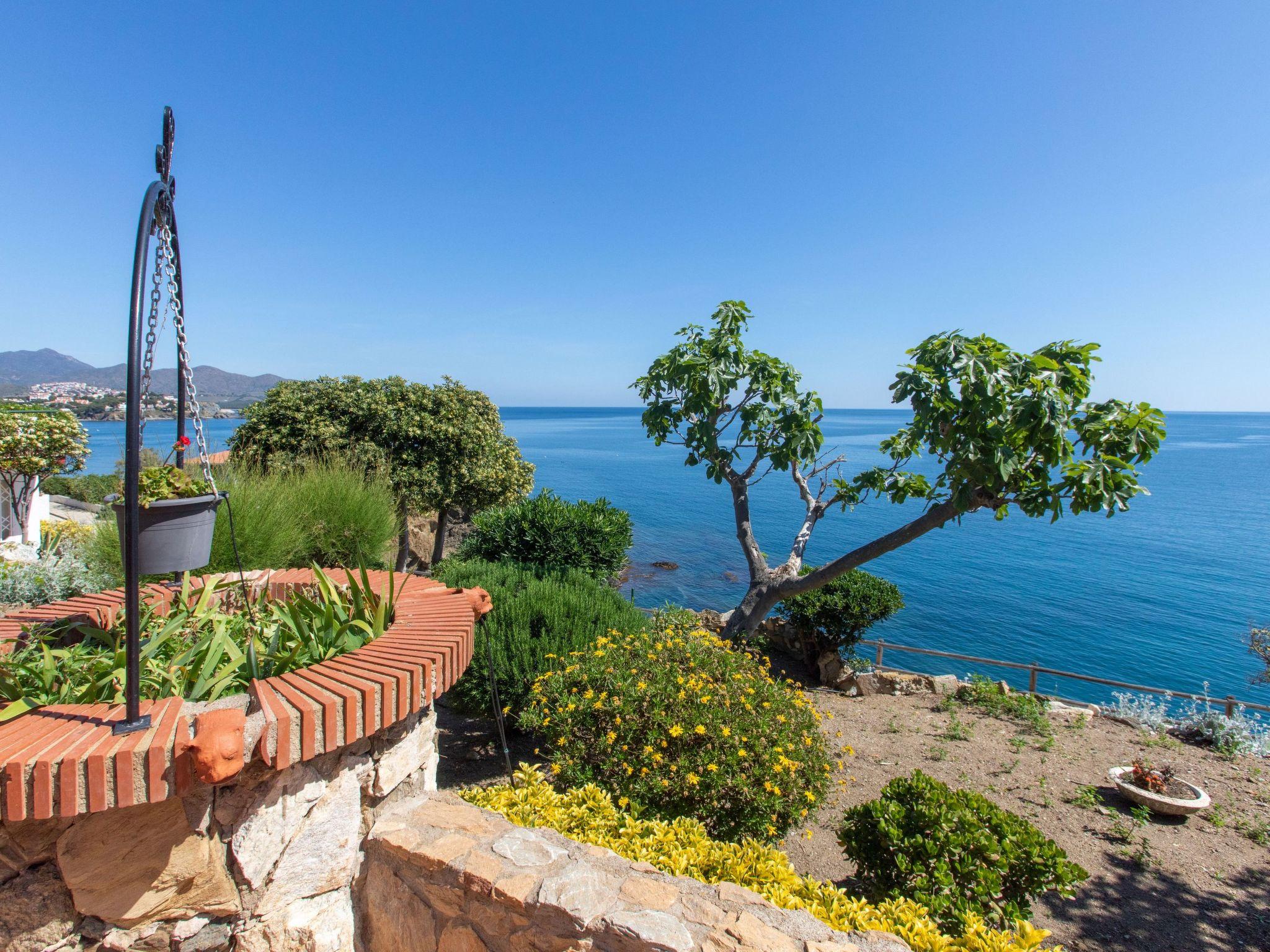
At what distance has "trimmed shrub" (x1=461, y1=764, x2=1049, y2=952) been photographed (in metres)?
2.07

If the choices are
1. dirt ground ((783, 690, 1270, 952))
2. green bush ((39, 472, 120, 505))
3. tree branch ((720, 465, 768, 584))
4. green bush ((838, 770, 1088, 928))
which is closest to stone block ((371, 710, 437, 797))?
green bush ((838, 770, 1088, 928))

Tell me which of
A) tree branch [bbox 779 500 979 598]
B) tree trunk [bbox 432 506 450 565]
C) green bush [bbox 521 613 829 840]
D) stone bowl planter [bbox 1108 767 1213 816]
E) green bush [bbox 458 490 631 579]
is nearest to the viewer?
green bush [bbox 521 613 829 840]

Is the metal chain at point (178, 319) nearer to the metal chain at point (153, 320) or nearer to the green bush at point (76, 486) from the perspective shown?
the metal chain at point (153, 320)

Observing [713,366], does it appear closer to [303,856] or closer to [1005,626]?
[303,856]

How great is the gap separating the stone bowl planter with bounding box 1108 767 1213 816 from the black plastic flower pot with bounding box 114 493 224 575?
664cm

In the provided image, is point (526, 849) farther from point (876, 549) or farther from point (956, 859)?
point (876, 549)

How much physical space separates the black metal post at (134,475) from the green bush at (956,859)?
3.12 m

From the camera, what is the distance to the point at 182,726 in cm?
174

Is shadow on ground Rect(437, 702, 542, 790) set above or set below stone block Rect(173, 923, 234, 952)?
below

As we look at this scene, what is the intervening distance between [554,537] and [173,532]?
5098 mm

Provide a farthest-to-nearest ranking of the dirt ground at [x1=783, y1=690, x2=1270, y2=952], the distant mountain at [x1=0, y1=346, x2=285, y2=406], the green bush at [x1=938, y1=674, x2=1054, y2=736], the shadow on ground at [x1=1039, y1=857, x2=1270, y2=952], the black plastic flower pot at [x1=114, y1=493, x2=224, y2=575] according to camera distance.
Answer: the distant mountain at [x1=0, y1=346, x2=285, y2=406]
the green bush at [x1=938, y1=674, x2=1054, y2=736]
the dirt ground at [x1=783, y1=690, x2=1270, y2=952]
the shadow on ground at [x1=1039, y1=857, x2=1270, y2=952]
the black plastic flower pot at [x1=114, y1=493, x2=224, y2=575]

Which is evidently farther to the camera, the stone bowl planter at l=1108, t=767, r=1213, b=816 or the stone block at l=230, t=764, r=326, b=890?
the stone bowl planter at l=1108, t=767, r=1213, b=816

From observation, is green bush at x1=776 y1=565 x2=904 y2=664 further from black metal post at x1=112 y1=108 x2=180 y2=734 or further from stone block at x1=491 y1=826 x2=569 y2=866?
black metal post at x1=112 y1=108 x2=180 y2=734

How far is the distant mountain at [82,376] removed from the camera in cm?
3240
